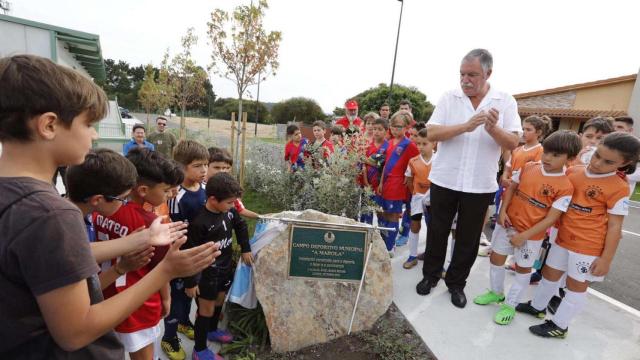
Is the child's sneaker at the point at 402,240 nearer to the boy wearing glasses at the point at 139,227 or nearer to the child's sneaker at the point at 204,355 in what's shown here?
the child's sneaker at the point at 204,355

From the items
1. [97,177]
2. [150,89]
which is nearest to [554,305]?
[97,177]

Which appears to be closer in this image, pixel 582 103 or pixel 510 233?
pixel 510 233

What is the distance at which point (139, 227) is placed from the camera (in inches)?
68.9

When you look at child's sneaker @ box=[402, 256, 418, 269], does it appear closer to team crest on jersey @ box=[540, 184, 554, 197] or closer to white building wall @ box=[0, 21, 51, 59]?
team crest on jersey @ box=[540, 184, 554, 197]

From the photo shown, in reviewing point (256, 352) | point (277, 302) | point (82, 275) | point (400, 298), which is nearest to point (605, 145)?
point (400, 298)

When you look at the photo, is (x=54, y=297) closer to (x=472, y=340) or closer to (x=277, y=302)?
(x=277, y=302)

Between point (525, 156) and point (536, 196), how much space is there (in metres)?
1.45

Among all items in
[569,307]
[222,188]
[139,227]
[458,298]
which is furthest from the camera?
[458,298]

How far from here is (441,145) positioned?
315 centimetres

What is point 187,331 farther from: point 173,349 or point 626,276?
point 626,276

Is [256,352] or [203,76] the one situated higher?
[203,76]

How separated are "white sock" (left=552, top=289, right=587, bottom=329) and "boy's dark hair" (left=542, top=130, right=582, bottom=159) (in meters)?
1.13

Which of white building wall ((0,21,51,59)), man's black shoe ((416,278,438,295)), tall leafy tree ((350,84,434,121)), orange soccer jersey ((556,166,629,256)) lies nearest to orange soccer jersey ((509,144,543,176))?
orange soccer jersey ((556,166,629,256))

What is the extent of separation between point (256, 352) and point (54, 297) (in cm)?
206
